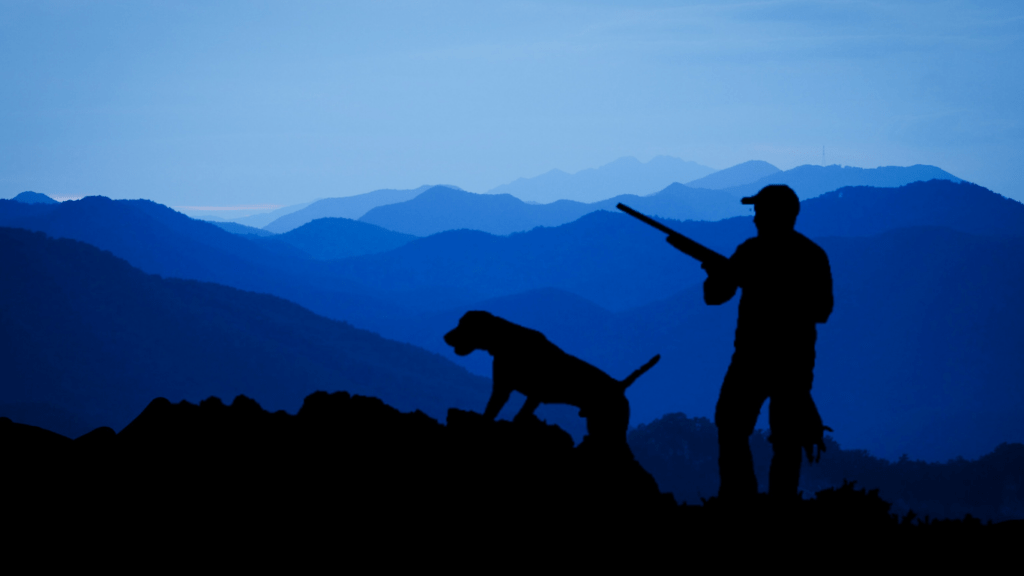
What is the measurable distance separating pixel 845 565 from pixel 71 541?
5.91 m

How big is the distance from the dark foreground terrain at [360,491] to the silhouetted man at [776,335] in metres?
0.49

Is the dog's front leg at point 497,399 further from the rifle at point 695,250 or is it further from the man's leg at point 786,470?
the man's leg at point 786,470

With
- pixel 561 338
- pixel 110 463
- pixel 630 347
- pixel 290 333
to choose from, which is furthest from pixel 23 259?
pixel 110 463

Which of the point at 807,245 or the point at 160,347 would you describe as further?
the point at 160,347

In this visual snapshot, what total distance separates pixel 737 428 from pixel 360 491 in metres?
3.18

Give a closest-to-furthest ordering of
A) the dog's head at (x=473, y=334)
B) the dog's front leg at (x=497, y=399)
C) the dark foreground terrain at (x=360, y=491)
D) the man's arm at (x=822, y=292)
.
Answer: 1. the dark foreground terrain at (x=360, y=491)
2. the man's arm at (x=822, y=292)
3. the dog's front leg at (x=497, y=399)
4. the dog's head at (x=473, y=334)

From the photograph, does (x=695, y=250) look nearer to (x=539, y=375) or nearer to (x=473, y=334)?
(x=539, y=375)

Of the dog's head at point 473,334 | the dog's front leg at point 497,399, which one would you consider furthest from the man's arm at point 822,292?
the dog's head at point 473,334

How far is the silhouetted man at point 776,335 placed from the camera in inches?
241

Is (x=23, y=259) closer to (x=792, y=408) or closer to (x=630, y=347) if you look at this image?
(x=630, y=347)

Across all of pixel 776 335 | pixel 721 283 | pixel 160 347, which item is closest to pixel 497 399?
pixel 721 283

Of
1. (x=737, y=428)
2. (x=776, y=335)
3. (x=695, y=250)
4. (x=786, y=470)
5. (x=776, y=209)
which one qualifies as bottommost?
(x=786, y=470)

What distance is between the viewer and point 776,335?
6.13 metres

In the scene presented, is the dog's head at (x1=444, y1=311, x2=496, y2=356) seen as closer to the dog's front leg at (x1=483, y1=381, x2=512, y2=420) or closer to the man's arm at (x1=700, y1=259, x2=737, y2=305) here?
the dog's front leg at (x1=483, y1=381, x2=512, y2=420)
